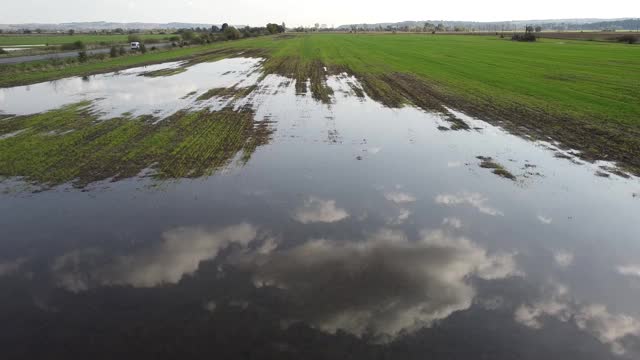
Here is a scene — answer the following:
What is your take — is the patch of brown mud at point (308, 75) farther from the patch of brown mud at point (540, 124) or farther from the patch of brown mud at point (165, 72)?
the patch of brown mud at point (165, 72)

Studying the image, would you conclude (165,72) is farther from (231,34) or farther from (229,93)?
(231,34)

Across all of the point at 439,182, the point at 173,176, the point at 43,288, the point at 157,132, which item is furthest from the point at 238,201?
the point at 157,132

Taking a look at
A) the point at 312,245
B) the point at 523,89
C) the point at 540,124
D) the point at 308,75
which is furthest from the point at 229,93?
the point at 312,245

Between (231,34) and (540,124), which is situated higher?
(231,34)

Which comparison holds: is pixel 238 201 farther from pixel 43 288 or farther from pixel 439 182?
pixel 439 182

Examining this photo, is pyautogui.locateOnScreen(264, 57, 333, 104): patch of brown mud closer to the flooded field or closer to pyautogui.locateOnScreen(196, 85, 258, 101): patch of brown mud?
pyautogui.locateOnScreen(196, 85, 258, 101): patch of brown mud

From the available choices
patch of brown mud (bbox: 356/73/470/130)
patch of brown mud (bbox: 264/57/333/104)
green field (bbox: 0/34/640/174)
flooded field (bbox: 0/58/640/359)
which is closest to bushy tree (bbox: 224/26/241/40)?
green field (bbox: 0/34/640/174)

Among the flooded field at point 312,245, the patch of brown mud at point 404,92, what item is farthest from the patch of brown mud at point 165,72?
the flooded field at point 312,245

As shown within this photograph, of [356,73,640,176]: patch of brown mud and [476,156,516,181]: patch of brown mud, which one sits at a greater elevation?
[356,73,640,176]: patch of brown mud
